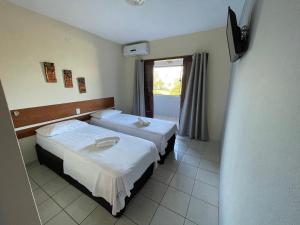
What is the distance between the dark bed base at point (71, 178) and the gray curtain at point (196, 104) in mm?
1685

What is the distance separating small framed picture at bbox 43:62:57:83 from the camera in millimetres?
2180

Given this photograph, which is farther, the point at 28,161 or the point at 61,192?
the point at 28,161

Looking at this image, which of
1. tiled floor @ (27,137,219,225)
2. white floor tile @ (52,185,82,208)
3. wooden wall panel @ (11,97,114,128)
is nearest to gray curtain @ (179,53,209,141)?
tiled floor @ (27,137,219,225)

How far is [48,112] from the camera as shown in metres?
2.30

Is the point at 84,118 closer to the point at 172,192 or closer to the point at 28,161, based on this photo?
the point at 28,161

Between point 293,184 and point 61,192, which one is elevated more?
point 293,184

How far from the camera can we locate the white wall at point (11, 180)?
0.43 metres

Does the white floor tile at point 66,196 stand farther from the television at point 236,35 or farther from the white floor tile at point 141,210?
the television at point 236,35

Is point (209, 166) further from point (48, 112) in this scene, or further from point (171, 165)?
point (48, 112)

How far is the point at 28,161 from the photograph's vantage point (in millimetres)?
2150

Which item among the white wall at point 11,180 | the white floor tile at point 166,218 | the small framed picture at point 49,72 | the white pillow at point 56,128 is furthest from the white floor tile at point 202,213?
the small framed picture at point 49,72

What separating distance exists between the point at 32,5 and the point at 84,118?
6.67ft

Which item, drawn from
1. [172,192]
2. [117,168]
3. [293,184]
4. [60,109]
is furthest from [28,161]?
[293,184]

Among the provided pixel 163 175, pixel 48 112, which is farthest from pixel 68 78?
pixel 163 175
